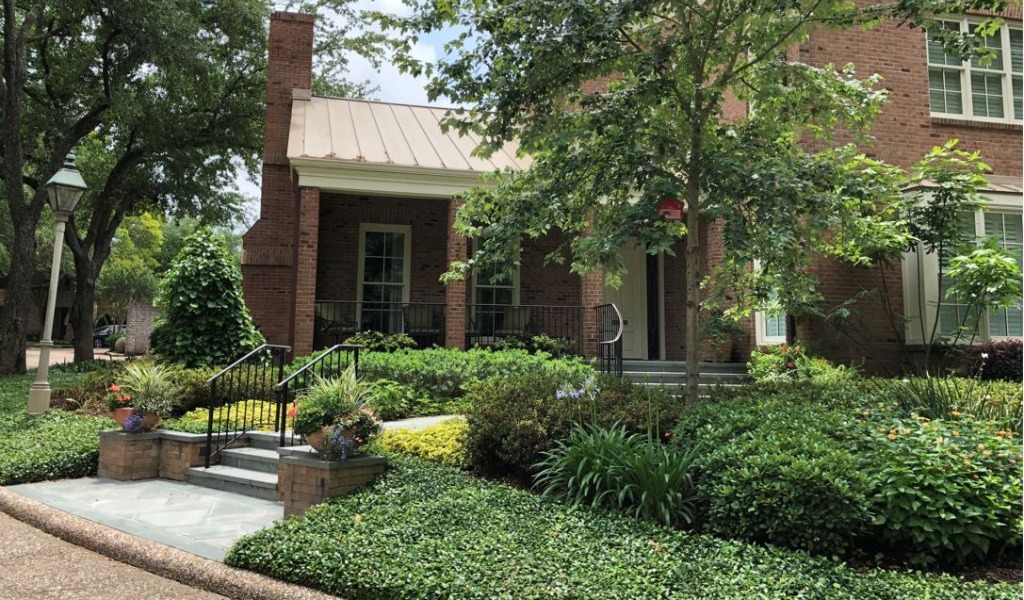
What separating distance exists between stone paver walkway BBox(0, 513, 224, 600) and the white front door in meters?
10.1

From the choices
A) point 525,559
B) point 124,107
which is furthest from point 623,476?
point 124,107

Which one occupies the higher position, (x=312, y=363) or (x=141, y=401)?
(x=312, y=363)

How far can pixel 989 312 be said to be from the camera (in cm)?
977

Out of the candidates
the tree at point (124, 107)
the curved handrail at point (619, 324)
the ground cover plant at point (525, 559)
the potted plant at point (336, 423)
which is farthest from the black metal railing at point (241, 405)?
the tree at point (124, 107)

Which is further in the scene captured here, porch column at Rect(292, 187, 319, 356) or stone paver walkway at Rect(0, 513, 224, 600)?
porch column at Rect(292, 187, 319, 356)

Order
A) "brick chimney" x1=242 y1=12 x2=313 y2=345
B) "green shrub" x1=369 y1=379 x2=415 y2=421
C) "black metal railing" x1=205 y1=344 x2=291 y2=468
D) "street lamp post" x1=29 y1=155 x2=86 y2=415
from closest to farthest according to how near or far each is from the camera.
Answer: "black metal railing" x1=205 y1=344 x2=291 y2=468
"green shrub" x1=369 y1=379 x2=415 y2=421
"street lamp post" x1=29 y1=155 x2=86 y2=415
"brick chimney" x1=242 y1=12 x2=313 y2=345

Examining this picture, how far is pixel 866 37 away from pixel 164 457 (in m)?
11.9

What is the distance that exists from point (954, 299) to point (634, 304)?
5409 mm

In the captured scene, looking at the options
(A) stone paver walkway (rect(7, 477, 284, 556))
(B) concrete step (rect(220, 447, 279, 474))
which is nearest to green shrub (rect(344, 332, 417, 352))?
(B) concrete step (rect(220, 447, 279, 474))

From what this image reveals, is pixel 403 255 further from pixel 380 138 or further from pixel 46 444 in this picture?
pixel 46 444

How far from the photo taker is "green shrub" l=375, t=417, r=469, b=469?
5.95m

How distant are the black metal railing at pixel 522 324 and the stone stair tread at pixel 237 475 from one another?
5595 mm

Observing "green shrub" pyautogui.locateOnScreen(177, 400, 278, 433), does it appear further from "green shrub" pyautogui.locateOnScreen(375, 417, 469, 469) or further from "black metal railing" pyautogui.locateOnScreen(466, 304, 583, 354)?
"black metal railing" pyautogui.locateOnScreen(466, 304, 583, 354)

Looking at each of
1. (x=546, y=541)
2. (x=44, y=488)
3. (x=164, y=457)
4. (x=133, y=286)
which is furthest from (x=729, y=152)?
(x=133, y=286)
